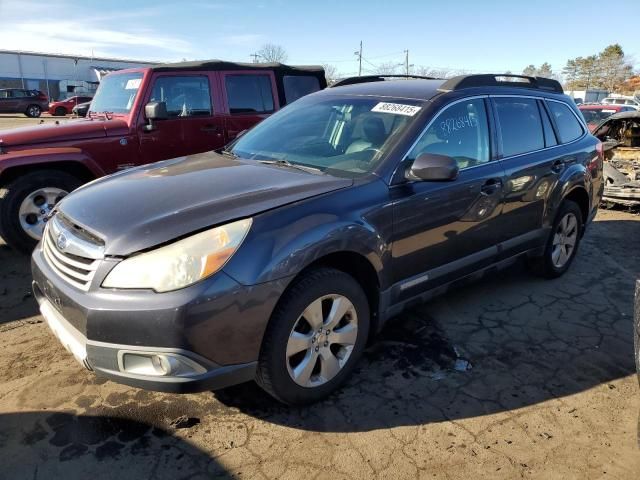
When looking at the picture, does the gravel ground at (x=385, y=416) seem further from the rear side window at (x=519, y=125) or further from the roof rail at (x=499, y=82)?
the roof rail at (x=499, y=82)

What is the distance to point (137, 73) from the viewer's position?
5.75 meters

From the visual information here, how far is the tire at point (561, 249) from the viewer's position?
444 centimetres

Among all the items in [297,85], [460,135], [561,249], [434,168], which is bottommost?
[561,249]

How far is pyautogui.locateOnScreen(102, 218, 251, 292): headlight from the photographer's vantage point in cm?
216

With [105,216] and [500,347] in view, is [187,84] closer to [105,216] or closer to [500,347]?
[105,216]

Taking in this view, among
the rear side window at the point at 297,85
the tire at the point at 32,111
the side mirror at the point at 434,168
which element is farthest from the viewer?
the tire at the point at 32,111

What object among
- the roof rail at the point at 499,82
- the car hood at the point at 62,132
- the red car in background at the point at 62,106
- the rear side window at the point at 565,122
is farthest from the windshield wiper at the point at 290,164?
the red car in background at the point at 62,106

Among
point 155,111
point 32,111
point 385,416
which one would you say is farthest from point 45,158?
point 32,111

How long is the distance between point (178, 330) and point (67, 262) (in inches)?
31.5

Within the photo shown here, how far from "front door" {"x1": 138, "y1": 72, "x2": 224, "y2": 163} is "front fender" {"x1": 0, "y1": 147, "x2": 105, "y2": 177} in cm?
59

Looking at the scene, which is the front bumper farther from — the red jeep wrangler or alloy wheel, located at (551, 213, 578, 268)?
alloy wheel, located at (551, 213, 578, 268)

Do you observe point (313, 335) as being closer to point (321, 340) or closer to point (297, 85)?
point (321, 340)

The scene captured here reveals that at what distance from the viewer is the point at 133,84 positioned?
18.9ft

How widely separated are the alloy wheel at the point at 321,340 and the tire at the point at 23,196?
3689 millimetres
